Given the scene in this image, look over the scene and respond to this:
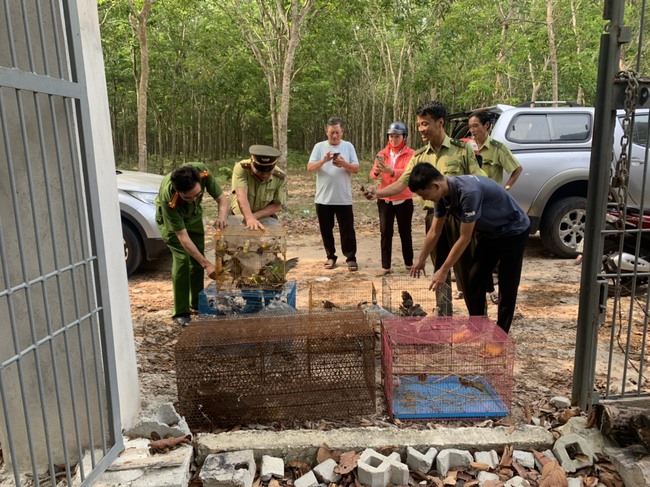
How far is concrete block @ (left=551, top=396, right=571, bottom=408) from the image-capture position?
3367mm

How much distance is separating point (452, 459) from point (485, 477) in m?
0.19

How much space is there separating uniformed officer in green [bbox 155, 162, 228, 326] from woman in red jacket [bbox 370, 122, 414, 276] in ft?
7.39

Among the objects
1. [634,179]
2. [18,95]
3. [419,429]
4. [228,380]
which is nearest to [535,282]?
[634,179]

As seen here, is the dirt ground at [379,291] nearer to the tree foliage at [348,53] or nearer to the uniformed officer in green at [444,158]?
the uniformed officer in green at [444,158]

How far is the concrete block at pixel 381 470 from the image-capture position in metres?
2.69

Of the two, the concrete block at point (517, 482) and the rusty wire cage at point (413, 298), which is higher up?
the rusty wire cage at point (413, 298)

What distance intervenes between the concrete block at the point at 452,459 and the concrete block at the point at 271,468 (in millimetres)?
856

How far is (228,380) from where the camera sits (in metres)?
3.16

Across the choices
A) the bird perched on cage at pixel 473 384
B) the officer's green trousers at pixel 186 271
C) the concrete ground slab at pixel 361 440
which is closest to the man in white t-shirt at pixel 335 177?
the officer's green trousers at pixel 186 271

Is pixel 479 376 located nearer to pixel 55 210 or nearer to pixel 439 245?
pixel 439 245

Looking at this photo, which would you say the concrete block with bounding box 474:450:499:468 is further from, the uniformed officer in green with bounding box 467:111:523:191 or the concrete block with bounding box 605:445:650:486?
the uniformed officer in green with bounding box 467:111:523:191

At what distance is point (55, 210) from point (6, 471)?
54.3 inches

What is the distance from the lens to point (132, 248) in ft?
20.8

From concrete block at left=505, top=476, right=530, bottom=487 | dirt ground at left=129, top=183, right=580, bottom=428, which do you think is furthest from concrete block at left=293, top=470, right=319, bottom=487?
concrete block at left=505, top=476, right=530, bottom=487
